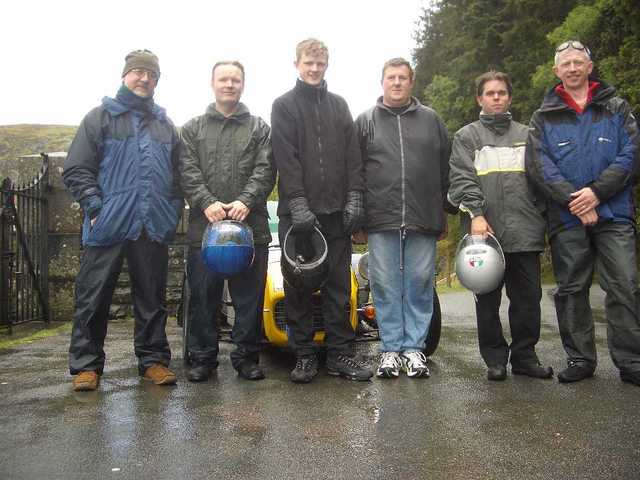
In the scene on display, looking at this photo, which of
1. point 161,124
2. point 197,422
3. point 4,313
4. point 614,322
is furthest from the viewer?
point 4,313

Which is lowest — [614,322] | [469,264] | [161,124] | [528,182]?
[614,322]

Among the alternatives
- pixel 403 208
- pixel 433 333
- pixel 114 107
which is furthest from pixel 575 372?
pixel 114 107

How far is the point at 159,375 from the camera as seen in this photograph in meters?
4.22

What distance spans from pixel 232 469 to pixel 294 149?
2.31m

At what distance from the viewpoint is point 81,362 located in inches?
166

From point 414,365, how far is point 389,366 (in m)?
0.18

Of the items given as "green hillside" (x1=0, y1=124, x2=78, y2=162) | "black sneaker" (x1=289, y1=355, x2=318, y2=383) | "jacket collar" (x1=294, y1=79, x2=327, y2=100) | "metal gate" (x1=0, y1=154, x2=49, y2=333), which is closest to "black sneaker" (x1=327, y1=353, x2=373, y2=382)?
"black sneaker" (x1=289, y1=355, x2=318, y2=383)

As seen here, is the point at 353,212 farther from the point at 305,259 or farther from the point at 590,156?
the point at 590,156

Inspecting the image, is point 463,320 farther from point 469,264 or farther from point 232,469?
point 232,469

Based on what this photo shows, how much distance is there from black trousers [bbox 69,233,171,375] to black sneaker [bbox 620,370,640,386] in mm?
3009

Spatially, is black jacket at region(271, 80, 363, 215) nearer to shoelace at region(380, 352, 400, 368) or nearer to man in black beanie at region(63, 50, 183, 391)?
man in black beanie at region(63, 50, 183, 391)

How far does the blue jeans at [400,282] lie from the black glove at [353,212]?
0.86 ft

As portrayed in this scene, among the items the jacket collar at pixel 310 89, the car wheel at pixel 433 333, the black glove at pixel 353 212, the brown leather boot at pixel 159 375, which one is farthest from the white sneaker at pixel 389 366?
the jacket collar at pixel 310 89

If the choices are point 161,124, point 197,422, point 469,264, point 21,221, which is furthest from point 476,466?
point 21,221
